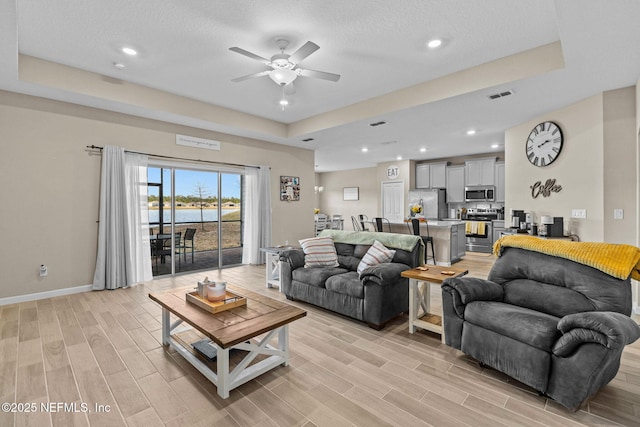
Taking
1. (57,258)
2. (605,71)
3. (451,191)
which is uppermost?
(605,71)

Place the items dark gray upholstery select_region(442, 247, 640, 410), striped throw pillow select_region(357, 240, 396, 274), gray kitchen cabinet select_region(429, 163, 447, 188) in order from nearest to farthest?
dark gray upholstery select_region(442, 247, 640, 410)
striped throw pillow select_region(357, 240, 396, 274)
gray kitchen cabinet select_region(429, 163, 447, 188)

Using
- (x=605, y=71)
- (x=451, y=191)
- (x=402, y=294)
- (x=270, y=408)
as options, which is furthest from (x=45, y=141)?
(x=451, y=191)

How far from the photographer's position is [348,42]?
10.4 ft

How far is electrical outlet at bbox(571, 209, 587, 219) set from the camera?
13.3 ft

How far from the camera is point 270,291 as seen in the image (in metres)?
4.54

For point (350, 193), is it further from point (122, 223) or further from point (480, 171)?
point (122, 223)

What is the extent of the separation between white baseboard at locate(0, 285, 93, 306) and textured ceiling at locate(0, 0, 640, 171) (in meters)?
2.71

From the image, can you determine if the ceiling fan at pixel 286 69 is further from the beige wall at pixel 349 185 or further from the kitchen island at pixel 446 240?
the beige wall at pixel 349 185

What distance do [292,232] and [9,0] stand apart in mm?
5666

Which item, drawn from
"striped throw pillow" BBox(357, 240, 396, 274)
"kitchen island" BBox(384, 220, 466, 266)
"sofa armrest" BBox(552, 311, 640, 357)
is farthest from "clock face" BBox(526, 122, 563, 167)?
"sofa armrest" BBox(552, 311, 640, 357)

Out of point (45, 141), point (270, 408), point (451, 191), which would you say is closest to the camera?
point (270, 408)

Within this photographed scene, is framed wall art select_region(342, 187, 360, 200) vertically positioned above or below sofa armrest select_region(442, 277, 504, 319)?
above

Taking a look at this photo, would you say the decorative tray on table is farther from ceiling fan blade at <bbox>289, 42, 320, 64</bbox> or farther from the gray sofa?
ceiling fan blade at <bbox>289, 42, 320, 64</bbox>

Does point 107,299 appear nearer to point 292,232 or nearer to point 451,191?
point 292,232
